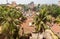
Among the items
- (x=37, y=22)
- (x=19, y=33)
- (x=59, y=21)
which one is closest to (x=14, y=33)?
(x=19, y=33)

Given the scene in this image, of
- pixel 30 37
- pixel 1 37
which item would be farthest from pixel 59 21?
pixel 1 37

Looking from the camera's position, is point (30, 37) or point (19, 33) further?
point (30, 37)

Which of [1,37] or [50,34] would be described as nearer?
[50,34]

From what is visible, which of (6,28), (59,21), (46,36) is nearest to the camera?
(6,28)

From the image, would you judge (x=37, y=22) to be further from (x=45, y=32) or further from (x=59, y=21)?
(x=59, y=21)

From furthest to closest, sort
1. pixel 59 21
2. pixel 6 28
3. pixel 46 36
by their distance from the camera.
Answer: pixel 59 21 < pixel 46 36 < pixel 6 28

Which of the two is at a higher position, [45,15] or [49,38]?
[45,15]

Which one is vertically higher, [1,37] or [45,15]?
[45,15]

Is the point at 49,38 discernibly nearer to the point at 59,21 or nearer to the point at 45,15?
the point at 45,15
